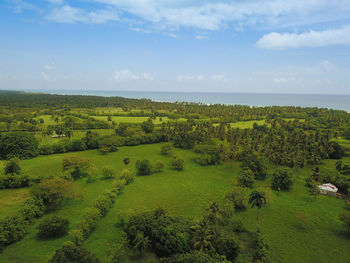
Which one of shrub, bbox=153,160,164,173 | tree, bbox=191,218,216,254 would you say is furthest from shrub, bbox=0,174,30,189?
tree, bbox=191,218,216,254

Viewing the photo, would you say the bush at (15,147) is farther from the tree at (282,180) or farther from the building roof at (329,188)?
the building roof at (329,188)

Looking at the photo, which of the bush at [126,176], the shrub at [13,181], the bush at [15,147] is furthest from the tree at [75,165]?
the bush at [15,147]

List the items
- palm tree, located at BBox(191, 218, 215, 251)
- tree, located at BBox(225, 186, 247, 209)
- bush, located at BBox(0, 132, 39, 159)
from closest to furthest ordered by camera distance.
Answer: palm tree, located at BBox(191, 218, 215, 251)
tree, located at BBox(225, 186, 247, 209)
bush, located at BBox(0, 132, 39, 159)

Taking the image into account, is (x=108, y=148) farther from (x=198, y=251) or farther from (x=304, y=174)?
(x=304, y=174)

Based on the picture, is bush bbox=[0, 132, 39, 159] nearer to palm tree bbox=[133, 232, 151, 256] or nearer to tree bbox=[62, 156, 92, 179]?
tree bbox=[62, 156, 92, 179]

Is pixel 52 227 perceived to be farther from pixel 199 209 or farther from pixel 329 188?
pixel 329 188

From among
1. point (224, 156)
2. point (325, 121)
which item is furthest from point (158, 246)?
point (325, 121)
